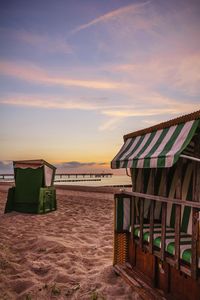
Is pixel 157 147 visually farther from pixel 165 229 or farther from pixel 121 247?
pixel 121 247

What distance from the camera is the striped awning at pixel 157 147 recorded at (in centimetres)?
361

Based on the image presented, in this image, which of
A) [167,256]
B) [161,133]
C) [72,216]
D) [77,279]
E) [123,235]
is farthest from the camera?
[72,216]

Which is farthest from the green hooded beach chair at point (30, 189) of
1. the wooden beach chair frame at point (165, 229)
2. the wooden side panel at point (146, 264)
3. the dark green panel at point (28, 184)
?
the wooden side panel at point (146, 264)

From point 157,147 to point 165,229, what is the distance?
47.0 inches

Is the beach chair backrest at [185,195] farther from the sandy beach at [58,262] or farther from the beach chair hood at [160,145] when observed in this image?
the sandy beach at [58,262]

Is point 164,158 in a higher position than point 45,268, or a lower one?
higher

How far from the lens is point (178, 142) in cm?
376

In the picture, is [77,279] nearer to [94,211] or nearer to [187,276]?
[187,276]

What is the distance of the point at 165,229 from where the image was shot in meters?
3.92

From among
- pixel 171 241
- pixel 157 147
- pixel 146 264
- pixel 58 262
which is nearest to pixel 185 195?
pixel 171 241

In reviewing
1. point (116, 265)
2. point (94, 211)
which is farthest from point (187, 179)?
point (94, 211)

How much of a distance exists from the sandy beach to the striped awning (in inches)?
80.6

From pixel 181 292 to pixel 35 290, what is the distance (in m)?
2.28

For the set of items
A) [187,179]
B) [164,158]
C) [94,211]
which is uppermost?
[164,158]
